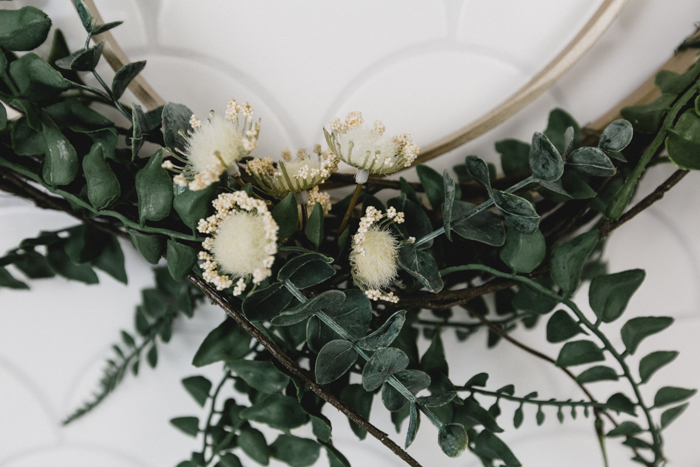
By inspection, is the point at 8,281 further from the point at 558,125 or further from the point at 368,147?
the point at 558,125

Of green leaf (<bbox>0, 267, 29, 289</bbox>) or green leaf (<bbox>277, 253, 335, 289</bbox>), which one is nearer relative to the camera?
green leaf (<bbox>277, 253, 335, 289</bbox>)

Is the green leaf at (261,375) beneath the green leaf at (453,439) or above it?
above

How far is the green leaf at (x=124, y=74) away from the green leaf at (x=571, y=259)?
28 cm

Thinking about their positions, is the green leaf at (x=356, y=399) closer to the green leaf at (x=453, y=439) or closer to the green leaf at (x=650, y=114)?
the green leaf at (x=453, y=439)

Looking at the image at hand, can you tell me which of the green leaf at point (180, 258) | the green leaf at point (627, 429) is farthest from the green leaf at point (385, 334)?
the green leaf at point (627, 429)

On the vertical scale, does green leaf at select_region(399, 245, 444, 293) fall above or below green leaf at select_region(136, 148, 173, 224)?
below

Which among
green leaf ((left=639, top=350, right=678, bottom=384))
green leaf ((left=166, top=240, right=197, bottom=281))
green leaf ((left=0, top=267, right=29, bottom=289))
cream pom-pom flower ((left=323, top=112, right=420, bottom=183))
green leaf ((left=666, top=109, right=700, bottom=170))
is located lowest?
green leaf ((left=639, top=350, right=678, bottom=384))

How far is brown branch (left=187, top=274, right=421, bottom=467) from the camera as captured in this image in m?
0.28

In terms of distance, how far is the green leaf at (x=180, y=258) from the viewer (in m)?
0.27

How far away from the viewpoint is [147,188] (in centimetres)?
26

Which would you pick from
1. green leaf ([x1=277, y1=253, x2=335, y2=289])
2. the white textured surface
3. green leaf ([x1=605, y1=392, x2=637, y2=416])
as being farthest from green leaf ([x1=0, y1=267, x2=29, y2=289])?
green leaf ([x1=605, y1=392, x2=637, y2=416])

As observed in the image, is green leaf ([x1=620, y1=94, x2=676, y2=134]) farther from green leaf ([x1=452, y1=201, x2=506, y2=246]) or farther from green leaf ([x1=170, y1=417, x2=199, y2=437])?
green leaf ([x1=170, y1=417, x2=199, y2=437])

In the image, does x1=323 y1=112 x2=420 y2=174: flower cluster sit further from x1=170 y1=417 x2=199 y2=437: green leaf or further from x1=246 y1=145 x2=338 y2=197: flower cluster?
x1=170 y1=417 x2=199 y2=437: green leaf

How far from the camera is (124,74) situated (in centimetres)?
27
